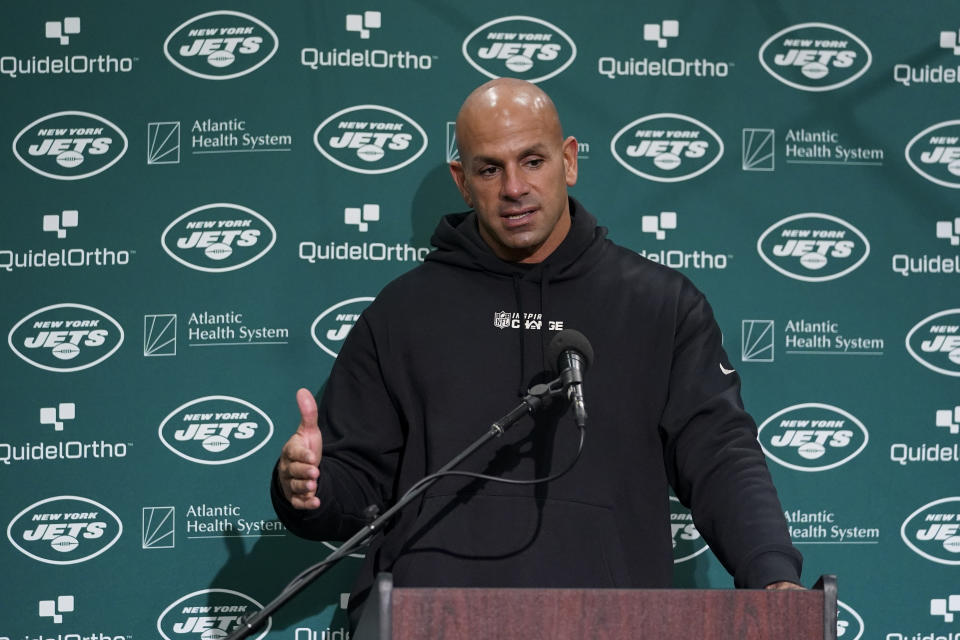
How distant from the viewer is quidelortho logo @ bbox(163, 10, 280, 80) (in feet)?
10.2

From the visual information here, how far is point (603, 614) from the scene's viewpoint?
4.87 ft

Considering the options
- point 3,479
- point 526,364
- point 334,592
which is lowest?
point 334,592

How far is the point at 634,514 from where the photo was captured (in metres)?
2.40

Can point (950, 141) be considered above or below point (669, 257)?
above

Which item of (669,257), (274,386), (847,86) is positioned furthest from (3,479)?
(847,86)

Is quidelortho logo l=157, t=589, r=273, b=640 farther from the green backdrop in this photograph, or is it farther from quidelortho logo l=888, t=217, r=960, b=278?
quidelortho logo l=888, t=217, r=960, b=278

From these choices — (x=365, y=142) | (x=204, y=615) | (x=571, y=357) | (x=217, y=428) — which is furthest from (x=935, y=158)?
(x=204, y=615)

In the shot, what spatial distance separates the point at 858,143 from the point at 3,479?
2632mm

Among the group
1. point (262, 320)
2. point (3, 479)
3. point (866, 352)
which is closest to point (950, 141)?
point (866, 352)

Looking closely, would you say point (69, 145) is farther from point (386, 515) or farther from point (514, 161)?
point (386, 515)

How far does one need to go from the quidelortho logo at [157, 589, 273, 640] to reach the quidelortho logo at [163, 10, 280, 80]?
4.92 feet

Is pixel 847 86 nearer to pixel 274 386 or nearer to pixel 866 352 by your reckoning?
pixel 866 352

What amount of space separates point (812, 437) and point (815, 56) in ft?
3.64

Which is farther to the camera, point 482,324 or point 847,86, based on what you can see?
point 847,86
